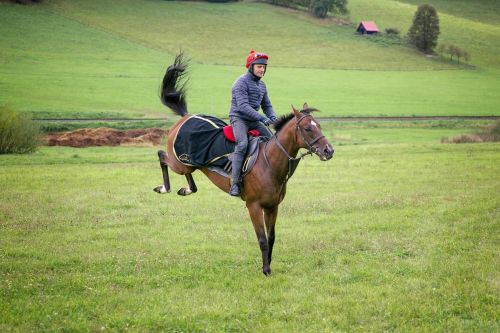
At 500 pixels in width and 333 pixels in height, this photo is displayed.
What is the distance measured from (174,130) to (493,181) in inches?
495

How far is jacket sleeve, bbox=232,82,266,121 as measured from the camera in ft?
34.7

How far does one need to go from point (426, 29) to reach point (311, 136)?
87947 mm

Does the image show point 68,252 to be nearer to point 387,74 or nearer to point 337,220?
point 337,220

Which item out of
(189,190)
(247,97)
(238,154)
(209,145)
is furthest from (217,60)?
(238,154)

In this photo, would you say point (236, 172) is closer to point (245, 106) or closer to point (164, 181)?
point (245, 106)

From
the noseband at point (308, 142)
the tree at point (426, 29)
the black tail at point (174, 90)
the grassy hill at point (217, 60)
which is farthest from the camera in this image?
the tree at point (426, 29)

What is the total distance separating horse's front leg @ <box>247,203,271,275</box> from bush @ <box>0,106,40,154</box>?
20719mm

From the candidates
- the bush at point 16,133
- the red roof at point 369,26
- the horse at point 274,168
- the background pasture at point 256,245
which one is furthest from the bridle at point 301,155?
the red roof at point 369,26

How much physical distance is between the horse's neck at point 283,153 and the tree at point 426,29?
284 ft

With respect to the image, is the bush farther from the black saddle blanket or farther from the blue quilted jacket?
the blue quilted jacket

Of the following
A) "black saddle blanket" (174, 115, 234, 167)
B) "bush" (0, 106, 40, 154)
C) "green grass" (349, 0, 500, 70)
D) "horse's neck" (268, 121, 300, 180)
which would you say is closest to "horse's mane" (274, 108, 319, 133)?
"horse's neck" (268, 121, 300, 180)

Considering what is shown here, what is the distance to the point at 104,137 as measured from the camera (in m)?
35.3

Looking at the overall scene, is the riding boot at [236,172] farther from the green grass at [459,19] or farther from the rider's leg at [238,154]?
the green grass at [459,19]

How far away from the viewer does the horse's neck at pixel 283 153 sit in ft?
33.8
